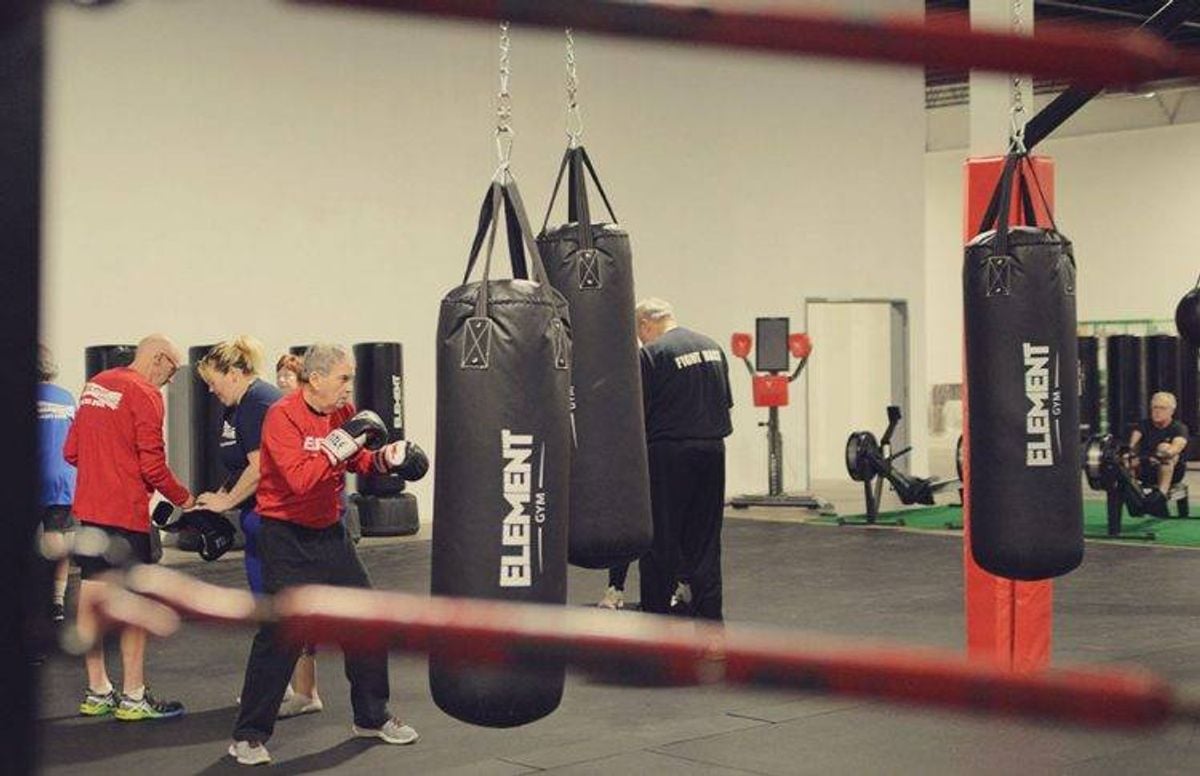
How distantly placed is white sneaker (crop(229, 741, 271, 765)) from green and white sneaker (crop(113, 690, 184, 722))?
758mm

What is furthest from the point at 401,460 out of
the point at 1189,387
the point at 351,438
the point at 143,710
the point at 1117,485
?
the point at 1189,387

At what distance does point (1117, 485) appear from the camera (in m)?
10.1

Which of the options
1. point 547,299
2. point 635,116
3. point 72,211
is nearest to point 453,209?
point 635,116

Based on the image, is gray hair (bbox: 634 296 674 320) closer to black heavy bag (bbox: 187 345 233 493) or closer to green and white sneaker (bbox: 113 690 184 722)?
green and white sneaker (bbox: 113 690 184 722)

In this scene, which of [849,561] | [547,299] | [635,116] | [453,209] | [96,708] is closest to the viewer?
[547,299]

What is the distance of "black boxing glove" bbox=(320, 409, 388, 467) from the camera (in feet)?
14.4

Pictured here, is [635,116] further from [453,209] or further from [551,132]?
[453,209]

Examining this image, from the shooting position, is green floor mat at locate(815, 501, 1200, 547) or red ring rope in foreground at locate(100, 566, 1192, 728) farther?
green floor mat at locate(815, 501, 1200, 547)

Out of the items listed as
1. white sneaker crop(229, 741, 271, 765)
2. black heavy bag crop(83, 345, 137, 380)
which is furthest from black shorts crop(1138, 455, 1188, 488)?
white sneaker crop(229, 741, 271, 765)

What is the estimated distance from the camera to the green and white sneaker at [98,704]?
5.19m

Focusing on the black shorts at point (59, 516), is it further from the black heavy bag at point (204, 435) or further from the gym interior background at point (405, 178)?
the black heavy bag at point (204, 435)

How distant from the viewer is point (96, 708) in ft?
17.0

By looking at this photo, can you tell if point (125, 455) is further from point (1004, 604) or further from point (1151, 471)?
point (1151, 471)

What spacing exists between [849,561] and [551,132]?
4829 mm
